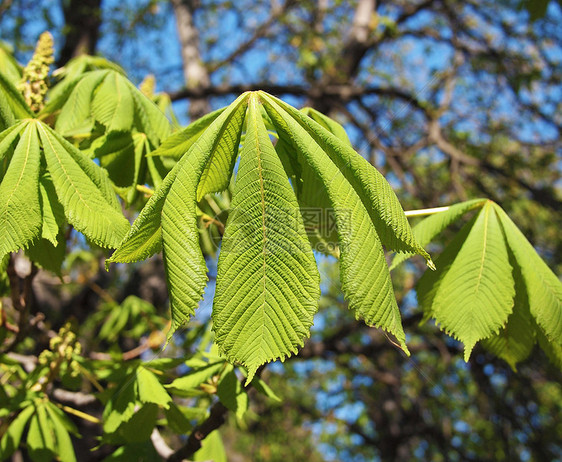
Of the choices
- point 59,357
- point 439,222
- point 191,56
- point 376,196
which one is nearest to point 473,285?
point 439,222

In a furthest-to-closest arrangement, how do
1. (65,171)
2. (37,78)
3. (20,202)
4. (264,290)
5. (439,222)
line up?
(37,78) < (439,222) < (65,171) < (20,202) < (264,290)

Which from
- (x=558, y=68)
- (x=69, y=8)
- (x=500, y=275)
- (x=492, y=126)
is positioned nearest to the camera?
(x=500, y=275)

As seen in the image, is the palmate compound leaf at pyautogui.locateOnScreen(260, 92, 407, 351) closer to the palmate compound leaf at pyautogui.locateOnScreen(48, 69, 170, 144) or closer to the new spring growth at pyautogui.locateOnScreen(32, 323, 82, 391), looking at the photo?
the palmate compound leaf at pyautogui.locateOnScreen(48, 69, 170, 144)

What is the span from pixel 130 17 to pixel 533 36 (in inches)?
176

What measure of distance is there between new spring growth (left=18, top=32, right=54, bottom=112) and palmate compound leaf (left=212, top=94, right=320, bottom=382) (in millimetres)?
1046

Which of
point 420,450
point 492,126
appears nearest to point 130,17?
point 492,126

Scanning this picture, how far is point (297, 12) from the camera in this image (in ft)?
24.2

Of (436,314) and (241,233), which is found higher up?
(241,233)

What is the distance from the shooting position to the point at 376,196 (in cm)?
92

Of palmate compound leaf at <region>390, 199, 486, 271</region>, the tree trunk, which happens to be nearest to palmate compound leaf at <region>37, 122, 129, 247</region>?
palmate compound leaf at <region>390, 199, 486, 271</region>

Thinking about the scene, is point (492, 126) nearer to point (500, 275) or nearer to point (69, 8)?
point (69, 8)

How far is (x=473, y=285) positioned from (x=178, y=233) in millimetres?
692

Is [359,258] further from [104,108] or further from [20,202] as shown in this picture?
[104,108]

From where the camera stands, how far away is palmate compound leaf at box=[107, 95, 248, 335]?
864mm
